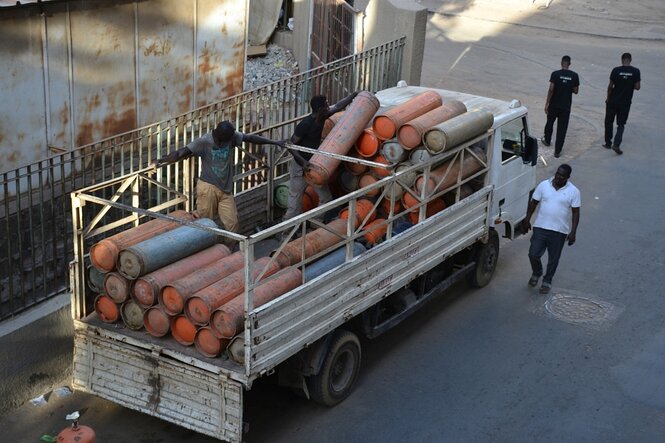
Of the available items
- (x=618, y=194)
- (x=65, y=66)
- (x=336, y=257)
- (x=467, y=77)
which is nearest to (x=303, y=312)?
(x=336, y=257)

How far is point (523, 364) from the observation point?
9359mm

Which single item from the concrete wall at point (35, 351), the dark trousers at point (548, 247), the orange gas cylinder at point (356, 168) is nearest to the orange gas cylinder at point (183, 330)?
the concrete wall at point (35, 351)

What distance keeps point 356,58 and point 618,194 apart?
4.62 meters

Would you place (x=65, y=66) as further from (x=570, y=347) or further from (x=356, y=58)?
(x=570, y=347)

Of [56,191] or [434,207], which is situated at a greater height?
[434,207]

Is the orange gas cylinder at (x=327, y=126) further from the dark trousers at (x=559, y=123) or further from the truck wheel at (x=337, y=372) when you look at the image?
the dark trousers at (x=559, y=123)

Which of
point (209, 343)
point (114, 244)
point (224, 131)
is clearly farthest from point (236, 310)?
point (224, 131)

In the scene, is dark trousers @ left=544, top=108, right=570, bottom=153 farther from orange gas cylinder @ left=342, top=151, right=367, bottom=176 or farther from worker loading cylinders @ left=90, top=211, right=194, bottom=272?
worker loading cylinders @ left=90, top=211, right=194, bottom=272

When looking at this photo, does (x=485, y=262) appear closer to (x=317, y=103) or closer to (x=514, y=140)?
(x=514, y=140)

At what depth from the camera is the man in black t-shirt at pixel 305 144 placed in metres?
9.48

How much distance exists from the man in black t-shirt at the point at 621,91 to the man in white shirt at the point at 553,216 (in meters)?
6.33

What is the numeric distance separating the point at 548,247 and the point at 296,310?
4446 millimetres

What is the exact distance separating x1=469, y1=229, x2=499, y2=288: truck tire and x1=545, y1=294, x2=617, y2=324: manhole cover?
78 cm

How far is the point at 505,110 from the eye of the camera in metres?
10.7
